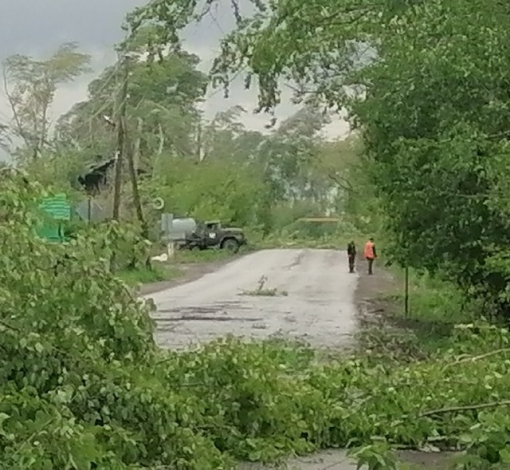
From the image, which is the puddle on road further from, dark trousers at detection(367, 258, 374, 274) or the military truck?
the military truck

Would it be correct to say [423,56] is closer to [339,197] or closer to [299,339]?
[299,339]

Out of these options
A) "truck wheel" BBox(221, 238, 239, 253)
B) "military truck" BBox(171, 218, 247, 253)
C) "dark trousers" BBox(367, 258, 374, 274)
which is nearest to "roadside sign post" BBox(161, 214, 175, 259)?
"military truck" BBox(171, 218, 247, 253)

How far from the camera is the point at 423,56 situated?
12.6 meters

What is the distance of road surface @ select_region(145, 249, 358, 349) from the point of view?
19.5m

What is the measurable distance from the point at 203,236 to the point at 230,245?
1827 mm

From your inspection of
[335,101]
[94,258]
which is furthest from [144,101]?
[94,258]

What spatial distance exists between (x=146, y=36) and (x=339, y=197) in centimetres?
6414

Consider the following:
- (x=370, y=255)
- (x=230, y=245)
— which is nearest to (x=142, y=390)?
(x=370, y=255)

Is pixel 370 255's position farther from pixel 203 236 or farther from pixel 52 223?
pixel 52 223

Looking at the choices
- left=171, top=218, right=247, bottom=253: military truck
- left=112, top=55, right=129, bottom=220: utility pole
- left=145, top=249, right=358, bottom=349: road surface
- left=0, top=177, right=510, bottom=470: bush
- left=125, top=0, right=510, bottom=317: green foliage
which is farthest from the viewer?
left=171, top=218, right=247, bottom=253: military truck

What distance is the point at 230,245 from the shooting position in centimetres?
5566

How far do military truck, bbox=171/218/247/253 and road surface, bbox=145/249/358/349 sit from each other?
25.8ft

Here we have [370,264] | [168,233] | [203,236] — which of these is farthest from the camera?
[203,236]

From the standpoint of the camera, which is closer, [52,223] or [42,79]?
[52,223]
